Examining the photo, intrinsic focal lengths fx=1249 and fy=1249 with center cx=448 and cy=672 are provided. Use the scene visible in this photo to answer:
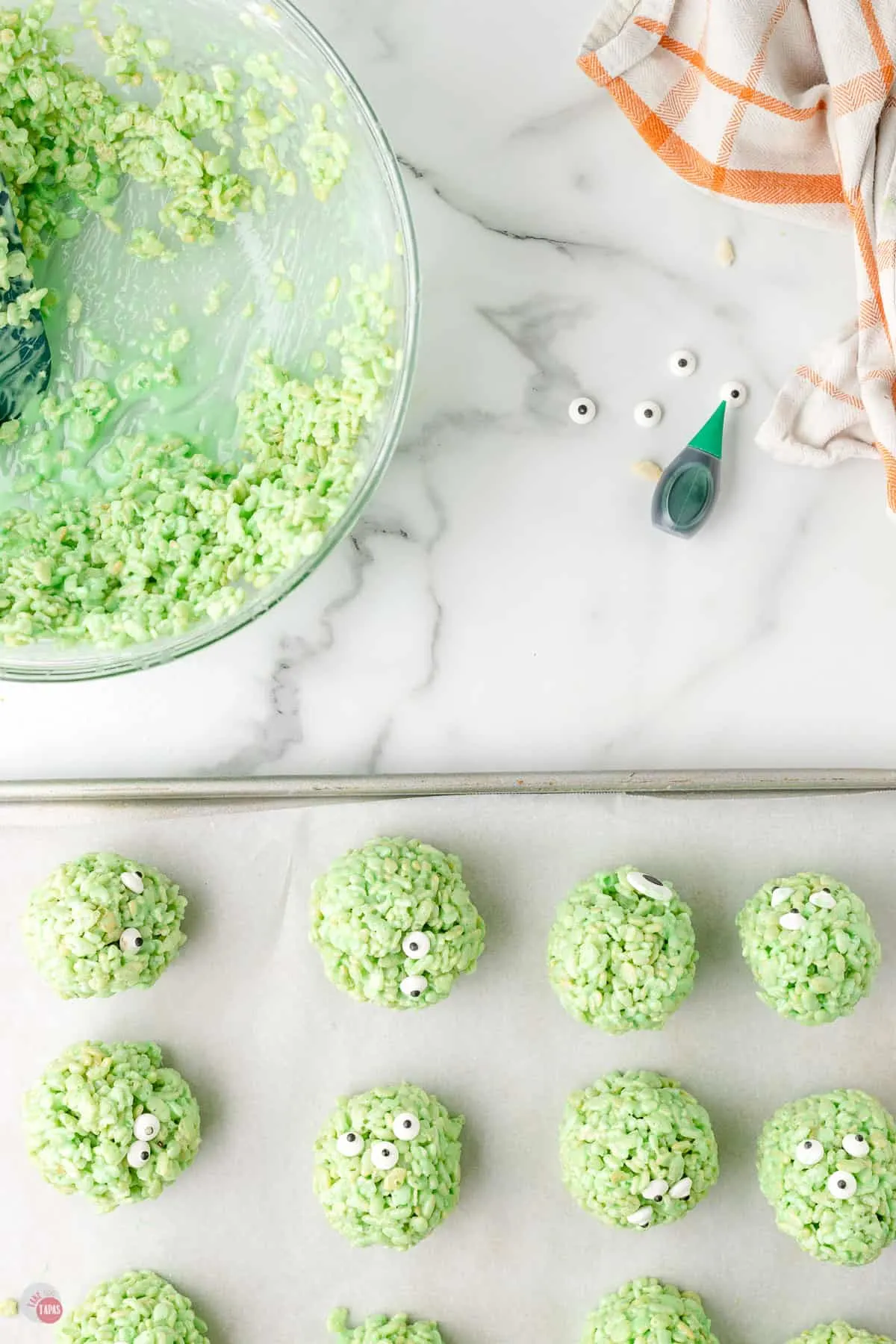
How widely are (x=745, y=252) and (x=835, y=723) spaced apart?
539mm

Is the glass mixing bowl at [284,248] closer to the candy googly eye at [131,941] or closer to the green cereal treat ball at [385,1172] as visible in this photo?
the candy googly eye at [131,941]

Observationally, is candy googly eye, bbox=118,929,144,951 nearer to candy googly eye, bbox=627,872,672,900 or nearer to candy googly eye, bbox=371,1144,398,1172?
candy googly eye, bbox=371,1144,398,1172

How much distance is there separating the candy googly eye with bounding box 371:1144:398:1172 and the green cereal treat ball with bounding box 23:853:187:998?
291 mm

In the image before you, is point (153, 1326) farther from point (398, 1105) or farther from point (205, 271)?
point (205, 271)

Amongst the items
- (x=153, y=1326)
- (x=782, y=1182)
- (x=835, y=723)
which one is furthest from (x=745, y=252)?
(x=153, y=1326)

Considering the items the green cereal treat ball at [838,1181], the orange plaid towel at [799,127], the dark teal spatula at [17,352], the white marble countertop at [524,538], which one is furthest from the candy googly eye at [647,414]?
the green cereal treat ball at [838,1181]

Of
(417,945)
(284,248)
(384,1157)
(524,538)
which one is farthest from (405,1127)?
(284,248)

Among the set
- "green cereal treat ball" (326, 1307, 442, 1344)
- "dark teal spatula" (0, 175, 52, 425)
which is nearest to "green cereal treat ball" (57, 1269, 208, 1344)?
"green cereal treat ball" (326, 1307, 442, 1344)

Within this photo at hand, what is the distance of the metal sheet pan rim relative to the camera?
1.35 m

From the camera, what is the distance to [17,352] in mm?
1271

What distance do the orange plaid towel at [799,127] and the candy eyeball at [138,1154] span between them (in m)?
0.99

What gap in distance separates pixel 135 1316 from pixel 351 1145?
28cm

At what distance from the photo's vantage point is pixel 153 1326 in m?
1.27

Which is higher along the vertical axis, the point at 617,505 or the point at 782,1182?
the point at 617,505
